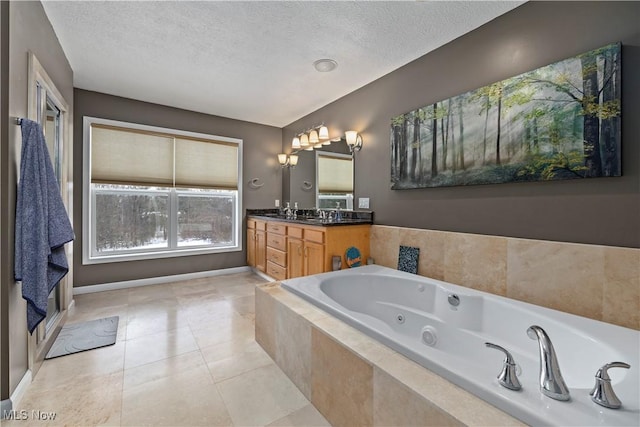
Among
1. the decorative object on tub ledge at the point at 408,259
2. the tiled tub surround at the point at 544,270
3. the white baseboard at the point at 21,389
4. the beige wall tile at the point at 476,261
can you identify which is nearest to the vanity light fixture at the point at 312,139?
the decorative object on tub ledge at the point at 408,259

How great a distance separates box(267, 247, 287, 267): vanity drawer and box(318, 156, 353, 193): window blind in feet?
3.27

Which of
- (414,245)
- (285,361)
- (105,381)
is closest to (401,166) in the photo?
(414,245)

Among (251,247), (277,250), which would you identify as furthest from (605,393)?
(251,247)

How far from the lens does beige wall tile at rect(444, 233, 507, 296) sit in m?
1.96

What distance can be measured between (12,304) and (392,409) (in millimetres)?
2023

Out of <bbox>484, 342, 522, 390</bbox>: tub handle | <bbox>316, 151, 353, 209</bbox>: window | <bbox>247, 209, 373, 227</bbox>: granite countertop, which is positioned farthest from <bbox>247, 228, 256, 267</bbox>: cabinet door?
<bbox>484, 342, 522, 390</bbox>: tub handle

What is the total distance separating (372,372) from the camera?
115cm

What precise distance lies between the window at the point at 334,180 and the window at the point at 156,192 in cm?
140

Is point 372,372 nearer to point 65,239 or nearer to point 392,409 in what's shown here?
point 392,409

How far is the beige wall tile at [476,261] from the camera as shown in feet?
6.44

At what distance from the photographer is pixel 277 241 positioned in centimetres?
358

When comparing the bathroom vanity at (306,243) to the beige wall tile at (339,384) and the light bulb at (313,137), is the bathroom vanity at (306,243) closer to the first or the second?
the light bulb at (313,137)

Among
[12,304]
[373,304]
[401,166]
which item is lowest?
[373,304]

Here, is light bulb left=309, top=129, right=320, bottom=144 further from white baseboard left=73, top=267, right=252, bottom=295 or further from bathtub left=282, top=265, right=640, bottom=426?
white baseboard left=73, top=267, right=252, bottom=295
